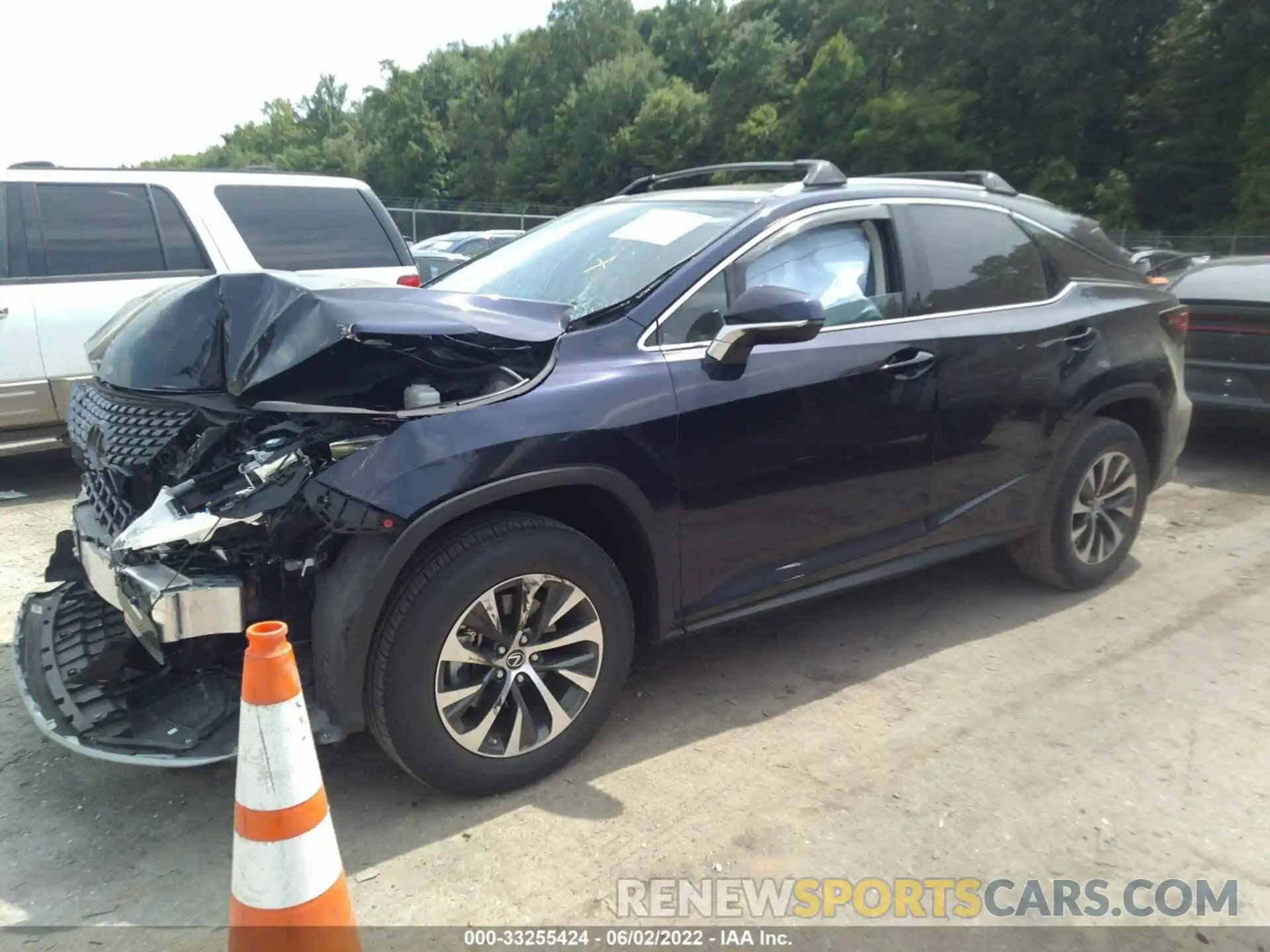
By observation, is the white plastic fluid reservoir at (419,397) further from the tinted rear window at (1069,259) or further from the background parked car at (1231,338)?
the background parked car at (1231,338)

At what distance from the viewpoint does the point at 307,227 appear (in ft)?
21.9

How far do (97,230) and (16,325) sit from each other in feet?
2.55

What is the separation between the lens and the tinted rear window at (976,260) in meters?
3.92

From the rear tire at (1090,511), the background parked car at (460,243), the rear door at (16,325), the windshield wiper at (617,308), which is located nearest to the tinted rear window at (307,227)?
the rear door at (16,325)

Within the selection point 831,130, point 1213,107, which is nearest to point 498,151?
point 831,130

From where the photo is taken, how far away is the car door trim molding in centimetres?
321

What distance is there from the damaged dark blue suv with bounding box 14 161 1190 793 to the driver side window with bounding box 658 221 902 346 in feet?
0.04

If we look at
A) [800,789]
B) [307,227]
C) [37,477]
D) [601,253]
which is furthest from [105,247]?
[800,789]

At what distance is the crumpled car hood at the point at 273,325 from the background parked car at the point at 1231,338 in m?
5.51

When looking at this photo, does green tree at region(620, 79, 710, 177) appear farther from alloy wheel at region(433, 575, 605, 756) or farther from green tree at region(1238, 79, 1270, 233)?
alloy wheel at region(433, 575, 605, 756)

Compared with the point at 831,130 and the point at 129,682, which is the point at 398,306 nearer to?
the point at 129,682

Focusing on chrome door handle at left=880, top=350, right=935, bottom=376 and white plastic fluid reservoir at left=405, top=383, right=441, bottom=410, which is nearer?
white plastic fluid reservoir at left=405, top=383, right=441, bottom=410

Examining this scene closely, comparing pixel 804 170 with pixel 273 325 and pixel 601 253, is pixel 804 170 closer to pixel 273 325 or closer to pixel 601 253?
pixel 601 253

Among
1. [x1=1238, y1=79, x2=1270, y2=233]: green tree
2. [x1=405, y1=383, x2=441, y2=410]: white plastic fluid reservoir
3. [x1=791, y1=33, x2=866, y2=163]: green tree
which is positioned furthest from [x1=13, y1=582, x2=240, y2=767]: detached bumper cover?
[x1=791, y1=33, x2=866, y2=163]: green tree
